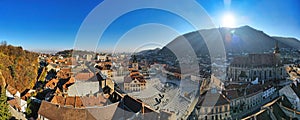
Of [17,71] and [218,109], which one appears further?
[17,71]

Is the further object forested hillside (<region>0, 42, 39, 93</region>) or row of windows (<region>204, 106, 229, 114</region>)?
forested hillside (<region>0, 42, 39, 93</region>)

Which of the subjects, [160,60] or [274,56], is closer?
[274,56]

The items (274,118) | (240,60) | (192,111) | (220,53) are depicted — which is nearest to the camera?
(274,118)

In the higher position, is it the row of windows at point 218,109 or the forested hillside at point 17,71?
the forested hillside at point 17,71

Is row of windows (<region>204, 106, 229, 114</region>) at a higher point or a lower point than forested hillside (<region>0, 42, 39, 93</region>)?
lower

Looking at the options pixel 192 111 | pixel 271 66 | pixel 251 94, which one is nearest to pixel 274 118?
pixel 192 111

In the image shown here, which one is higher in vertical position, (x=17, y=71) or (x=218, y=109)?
(x=17, y=71)

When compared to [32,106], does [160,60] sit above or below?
above

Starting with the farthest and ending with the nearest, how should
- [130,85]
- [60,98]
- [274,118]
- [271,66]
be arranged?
1. [271,66]
2. [130,85]
3. [60,98]
4. [274,118]

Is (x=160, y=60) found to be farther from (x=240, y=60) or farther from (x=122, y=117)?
(x=122, y=117)

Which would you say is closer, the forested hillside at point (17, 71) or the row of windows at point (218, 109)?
the row of windows at point (218, 109)
